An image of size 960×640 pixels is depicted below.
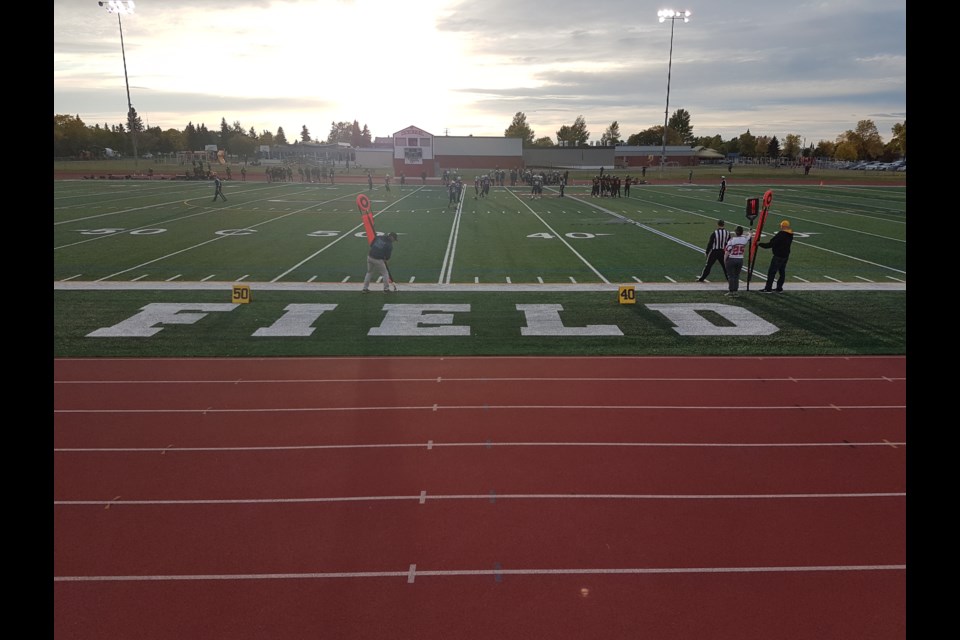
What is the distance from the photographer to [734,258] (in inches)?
643

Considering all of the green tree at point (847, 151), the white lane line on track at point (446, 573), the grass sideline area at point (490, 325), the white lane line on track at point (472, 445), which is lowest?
the white lane line on track at point (446, 573)

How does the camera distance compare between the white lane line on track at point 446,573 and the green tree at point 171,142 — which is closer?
the white lane line on track at point 446,573

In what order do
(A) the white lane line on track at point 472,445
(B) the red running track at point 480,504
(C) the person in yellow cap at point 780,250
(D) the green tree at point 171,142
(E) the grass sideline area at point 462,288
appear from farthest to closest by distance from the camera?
(D) the green tree at point 171,142 → (C) the person in yellow cap at point 780,250 → (E) the grass sideline area at point 462,288 → (A) the white lane line on track at point 472,445 → (B) the red running track at point 480,504

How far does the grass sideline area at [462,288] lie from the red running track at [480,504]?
1.85 metres

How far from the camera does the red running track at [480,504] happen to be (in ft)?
17.9

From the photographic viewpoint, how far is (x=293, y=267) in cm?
2027

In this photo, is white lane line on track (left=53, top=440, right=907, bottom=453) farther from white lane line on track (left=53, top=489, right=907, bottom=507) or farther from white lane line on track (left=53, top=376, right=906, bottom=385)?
white lane line on track (left=53, top=376, right=906, bottom=385)

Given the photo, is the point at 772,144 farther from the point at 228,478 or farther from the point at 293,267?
the point at 228,478

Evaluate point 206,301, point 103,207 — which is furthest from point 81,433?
point 103,207

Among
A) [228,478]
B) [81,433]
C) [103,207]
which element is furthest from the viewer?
[103,207]

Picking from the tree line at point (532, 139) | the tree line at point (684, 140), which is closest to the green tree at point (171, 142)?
the tree line at point (532, 139)

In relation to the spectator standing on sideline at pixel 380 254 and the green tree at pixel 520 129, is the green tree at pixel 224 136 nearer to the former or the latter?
the green tree at pixel 520 129
